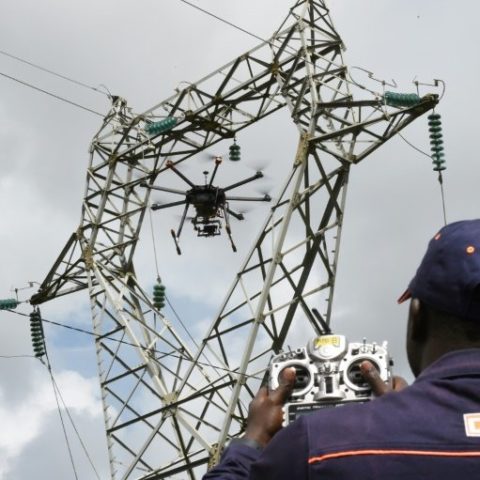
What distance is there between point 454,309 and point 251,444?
717mm

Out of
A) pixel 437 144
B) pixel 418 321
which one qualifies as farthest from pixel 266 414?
pixel 437 144

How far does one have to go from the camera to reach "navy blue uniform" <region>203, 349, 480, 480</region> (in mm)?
1788

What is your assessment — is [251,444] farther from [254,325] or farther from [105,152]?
[105,152]

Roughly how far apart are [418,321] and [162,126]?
15648mm

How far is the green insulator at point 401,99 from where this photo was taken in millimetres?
13984

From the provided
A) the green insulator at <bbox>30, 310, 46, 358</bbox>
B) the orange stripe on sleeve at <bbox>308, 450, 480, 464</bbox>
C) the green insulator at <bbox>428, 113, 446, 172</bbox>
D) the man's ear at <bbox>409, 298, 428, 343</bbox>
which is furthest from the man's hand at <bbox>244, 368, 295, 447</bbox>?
the green insulator at <bbox>30, 310, 46, 358</bbox>

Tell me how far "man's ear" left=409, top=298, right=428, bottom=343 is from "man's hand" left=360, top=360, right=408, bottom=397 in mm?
682

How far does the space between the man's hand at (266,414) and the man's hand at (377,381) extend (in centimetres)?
32

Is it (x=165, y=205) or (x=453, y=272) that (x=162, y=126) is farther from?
(x=453, y=272)

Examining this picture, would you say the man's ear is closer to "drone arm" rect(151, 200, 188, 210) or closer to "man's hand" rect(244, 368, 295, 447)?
"man's hand" rect(244, 368, 295, 447)

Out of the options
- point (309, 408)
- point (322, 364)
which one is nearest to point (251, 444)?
point (309, 408)

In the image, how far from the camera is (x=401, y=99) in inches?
556

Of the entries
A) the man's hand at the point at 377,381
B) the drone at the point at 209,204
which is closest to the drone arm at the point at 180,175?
the drone at the point at 209,204

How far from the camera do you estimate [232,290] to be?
49.5ft
